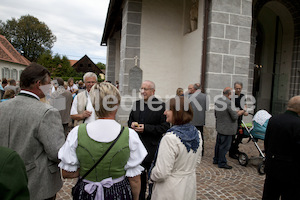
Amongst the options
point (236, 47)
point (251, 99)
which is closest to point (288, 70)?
point (251, 99)

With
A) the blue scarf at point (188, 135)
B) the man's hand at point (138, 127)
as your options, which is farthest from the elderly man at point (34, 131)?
the man's hand at point (138, 127)

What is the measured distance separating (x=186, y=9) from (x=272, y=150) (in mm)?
7621

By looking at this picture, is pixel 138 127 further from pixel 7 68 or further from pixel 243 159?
pixel 7 68

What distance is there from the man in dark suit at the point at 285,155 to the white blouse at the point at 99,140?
1.87 m

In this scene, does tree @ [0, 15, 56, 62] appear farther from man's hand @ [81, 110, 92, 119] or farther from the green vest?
the green vest

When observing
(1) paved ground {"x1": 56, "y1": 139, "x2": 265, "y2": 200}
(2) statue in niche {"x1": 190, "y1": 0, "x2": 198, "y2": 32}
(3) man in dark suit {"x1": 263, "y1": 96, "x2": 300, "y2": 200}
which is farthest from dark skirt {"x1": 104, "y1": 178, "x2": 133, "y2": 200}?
(2) statue in niche {"x1": 190, "y1": 0, "x2": 198, "y2": 32}

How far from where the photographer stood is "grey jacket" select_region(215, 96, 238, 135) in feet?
16.2

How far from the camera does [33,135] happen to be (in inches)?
71.2

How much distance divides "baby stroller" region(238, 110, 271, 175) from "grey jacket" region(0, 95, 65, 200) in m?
4.28

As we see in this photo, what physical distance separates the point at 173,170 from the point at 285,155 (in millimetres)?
1470

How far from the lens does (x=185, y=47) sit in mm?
8984

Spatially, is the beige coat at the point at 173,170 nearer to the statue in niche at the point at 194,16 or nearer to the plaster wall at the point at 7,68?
the statue in niche at the point at 194,16

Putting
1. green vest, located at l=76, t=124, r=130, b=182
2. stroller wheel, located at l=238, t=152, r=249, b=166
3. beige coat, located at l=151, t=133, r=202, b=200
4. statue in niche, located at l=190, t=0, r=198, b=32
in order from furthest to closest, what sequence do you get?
statue in niche, located at l=190, t=0, r=198, b=32, stroller wheel, located at l=238, t=152, r=249, b=166, beige coat, located at l=151, t=133, r=202, b=200, green vest, located at l=76, t=124, r=130, b=182

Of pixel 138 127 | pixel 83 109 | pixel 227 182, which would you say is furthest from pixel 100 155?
pixel 227 182
